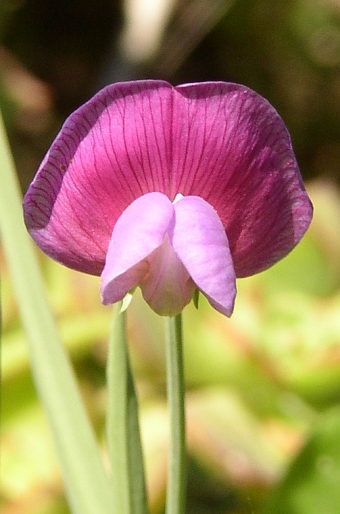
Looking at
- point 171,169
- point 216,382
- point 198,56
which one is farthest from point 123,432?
point 198,56

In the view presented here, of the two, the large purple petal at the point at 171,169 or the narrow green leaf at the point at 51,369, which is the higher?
the large purple petal at the point at 171,169

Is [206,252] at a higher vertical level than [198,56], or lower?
higher

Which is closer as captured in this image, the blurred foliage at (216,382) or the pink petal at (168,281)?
the pink petal at (168,281)

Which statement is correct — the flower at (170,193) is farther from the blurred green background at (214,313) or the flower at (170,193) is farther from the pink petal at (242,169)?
the blurred green background at (214,313)

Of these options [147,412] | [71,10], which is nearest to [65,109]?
[71,10]

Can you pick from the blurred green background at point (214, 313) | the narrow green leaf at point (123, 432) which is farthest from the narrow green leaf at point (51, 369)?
the blurred green background at point (214, 313)

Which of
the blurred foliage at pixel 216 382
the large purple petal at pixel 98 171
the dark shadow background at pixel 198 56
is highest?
the large purple petal at pixel 98 171

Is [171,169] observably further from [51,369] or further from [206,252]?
[51,369]
